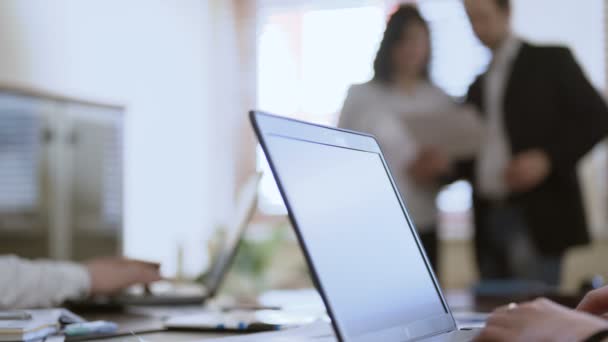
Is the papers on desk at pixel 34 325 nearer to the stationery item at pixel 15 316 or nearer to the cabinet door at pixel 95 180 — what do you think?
the stationery item at pixel 15 316

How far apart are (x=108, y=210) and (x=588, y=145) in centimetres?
215

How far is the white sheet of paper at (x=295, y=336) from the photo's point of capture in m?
0.92

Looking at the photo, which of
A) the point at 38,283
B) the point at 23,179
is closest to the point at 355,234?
the point at 38,283

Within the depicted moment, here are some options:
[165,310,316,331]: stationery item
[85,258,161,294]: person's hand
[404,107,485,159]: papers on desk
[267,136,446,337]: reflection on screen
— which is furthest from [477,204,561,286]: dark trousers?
[267,136,446,337]: reflection on screen

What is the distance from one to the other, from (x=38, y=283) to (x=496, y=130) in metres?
2.18

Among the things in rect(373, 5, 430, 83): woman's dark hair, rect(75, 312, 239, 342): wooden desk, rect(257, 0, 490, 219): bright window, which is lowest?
rect(75, 312, 239, 342): wooden desk

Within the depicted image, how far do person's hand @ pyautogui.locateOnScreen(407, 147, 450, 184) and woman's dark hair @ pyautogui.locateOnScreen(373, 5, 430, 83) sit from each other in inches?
13.0

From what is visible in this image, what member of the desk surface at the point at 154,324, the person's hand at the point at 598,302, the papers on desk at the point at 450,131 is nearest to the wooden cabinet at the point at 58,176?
the papers on desk at the point at 450,131

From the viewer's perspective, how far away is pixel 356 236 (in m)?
0.75

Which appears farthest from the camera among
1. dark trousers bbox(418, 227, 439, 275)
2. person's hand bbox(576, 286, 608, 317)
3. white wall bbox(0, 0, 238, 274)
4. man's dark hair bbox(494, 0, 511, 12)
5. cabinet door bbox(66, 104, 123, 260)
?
white wall bbox(0, 0, 238, 274)

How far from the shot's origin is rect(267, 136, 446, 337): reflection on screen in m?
0.67

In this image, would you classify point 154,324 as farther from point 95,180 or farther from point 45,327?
point 95,180

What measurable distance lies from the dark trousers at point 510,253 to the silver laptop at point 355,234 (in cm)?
208

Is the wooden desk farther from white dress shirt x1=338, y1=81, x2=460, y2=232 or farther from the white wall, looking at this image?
the white wall
